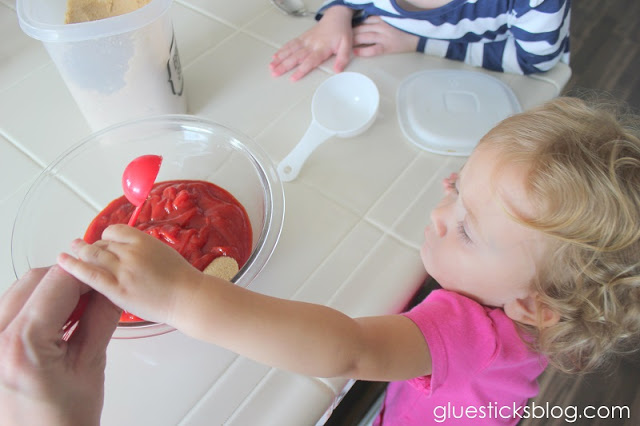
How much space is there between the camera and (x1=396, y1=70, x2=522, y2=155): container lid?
0.72 metres

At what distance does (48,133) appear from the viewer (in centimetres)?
73

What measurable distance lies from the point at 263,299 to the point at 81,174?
376mm

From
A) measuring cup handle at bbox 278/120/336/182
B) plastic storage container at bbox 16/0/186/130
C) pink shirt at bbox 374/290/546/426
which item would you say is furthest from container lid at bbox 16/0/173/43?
pink shirt at bbox 374/290/546/426

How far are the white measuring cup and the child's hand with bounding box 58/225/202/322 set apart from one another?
10.9 inches

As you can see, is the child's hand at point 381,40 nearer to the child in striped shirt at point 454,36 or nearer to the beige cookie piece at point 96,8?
the child in striped shirt at point 454,36

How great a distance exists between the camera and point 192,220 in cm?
59

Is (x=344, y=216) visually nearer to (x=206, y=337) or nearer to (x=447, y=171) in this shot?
(x=447, y=171)

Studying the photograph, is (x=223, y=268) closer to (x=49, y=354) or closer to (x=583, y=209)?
(x=49, y=354)

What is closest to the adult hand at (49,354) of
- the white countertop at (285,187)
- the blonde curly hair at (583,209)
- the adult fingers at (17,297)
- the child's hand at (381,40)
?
the adult fingers at (17,297)

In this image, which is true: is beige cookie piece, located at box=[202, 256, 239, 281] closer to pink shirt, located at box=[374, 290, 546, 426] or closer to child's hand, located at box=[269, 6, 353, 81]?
pink shirt, located at box=[374, 290, 546, 426]

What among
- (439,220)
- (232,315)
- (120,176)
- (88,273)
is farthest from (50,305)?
(439,220)

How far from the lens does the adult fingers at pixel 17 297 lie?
1.31ft

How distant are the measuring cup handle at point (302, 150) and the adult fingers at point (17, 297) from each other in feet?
1.12

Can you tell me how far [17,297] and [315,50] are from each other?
0.60 m
